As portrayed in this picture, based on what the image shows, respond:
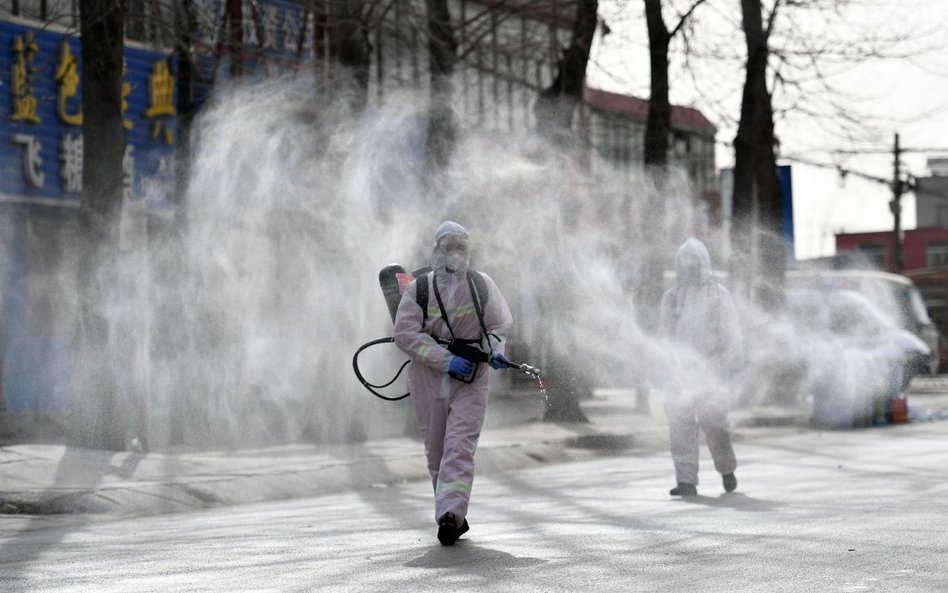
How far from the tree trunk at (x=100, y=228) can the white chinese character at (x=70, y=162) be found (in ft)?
17.8

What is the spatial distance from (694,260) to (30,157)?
32.4ft

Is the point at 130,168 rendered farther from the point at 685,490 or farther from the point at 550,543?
the point at 550,543

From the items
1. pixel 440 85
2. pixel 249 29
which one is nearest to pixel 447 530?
pixel 440 85

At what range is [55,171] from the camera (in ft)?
59.9

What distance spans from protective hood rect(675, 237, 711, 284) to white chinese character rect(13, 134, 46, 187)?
9.70 metres

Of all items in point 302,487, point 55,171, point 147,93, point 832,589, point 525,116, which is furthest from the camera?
point 525,116

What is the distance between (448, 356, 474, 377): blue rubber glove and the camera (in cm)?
770

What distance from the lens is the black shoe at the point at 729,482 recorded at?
1028 cm

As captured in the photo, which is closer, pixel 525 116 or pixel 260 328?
pixel 260 328

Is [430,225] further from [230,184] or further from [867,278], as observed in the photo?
[867,278]

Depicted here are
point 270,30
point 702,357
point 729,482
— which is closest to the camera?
point 729,482

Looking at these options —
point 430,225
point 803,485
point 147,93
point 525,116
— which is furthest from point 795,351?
point 803,485

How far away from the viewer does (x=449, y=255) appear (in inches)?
313

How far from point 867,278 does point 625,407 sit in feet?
32.9
